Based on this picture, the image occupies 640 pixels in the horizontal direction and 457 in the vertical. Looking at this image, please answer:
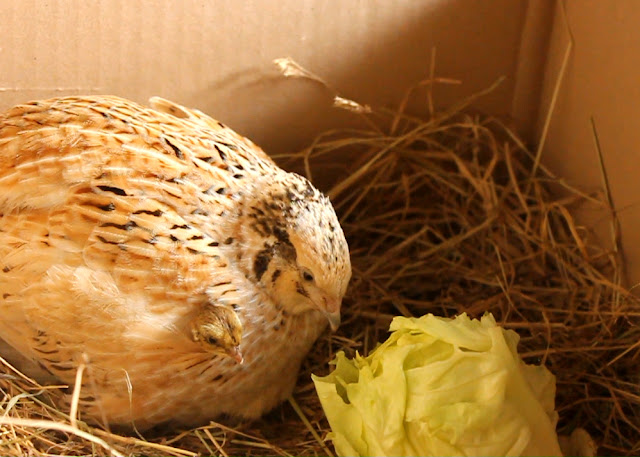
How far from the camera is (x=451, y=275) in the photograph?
1.98m

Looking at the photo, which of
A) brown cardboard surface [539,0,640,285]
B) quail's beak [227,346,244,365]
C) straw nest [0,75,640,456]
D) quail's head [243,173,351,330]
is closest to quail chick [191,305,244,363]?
quail's beak [227,346,244,365]

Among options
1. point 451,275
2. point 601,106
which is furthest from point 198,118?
point 601,106

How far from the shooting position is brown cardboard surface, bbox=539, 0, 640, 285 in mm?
1670

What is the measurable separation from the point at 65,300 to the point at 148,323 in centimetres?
15

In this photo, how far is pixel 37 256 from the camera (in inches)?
54.6

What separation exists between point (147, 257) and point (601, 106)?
1.08m

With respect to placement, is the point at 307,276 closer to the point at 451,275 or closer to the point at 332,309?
the point at 332,309

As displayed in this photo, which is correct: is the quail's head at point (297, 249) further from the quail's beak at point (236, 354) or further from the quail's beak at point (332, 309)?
the quail's beak at point (236, 354)

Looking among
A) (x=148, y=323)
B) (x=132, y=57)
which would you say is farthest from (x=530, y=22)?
(x=148, y=323)

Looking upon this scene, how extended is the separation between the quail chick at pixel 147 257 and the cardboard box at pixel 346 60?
29cm

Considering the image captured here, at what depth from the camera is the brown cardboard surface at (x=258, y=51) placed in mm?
1778

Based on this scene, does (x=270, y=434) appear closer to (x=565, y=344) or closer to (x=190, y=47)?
(x=565, y=344)

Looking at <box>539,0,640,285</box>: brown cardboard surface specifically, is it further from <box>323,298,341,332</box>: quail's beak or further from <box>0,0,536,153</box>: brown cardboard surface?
<box>323,298,341,332</box>: quail's beak

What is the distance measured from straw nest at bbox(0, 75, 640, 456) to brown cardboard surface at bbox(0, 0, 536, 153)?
97 millimetres
